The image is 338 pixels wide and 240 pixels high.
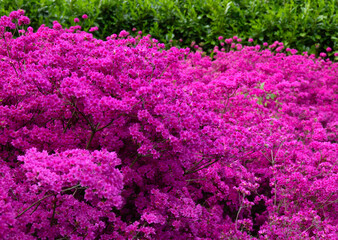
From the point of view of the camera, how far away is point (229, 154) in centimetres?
284

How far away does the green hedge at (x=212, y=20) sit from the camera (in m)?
8.61

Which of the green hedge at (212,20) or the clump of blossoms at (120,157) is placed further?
the green hedge at (212,20)

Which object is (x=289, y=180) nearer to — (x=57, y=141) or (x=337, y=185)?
(x=337, y=185)

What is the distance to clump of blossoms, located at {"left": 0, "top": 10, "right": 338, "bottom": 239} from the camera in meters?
2.28

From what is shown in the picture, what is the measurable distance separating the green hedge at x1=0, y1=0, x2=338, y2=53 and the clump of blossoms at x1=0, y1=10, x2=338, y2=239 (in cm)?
505

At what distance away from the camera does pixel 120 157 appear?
9.53ft

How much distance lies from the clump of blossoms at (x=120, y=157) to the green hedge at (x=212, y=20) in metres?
5.05

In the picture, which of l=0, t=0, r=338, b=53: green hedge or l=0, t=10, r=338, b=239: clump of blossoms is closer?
l=0, t=10, r=338, b=239: clump of blossoms

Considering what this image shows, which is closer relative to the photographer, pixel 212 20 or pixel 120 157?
pixel 120 157

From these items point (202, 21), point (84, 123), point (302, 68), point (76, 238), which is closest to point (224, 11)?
point (202, 21)

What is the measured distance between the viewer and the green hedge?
861 cm

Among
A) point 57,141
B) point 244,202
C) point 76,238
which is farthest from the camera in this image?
point 244,202

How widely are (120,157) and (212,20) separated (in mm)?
6951

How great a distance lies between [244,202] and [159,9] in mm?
6707
